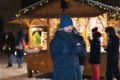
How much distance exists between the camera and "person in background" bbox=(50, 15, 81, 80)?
775cm

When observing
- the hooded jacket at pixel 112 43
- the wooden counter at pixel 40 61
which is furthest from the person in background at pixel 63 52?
the wooden counter at pixel 40 61

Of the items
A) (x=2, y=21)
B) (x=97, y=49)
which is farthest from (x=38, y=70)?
(x=2, y=21)

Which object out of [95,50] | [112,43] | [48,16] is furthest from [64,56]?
[48,16]

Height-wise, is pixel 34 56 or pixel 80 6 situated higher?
pixel 80 6

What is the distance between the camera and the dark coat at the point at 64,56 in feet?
25.4

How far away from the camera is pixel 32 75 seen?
52.8 feet

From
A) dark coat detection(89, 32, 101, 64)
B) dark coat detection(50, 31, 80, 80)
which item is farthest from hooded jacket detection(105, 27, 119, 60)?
dark coat detection(50, 31, 80, 80)

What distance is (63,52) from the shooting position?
7.70 m

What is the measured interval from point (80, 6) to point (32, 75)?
307 cm

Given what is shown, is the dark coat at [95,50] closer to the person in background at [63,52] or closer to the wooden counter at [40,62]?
the wooden counter at [40,62]

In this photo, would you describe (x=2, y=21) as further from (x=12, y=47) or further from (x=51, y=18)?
(x=51, y=18)

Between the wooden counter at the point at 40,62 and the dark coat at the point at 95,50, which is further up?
the dark coat at the point at 95,50

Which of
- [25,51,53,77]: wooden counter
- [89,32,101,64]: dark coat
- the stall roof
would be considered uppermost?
the stall roof

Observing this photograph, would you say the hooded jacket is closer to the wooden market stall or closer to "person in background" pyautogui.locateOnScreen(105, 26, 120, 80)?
"person in background" pyautogui.locateOnScreen(105, 26, 120, 80)
